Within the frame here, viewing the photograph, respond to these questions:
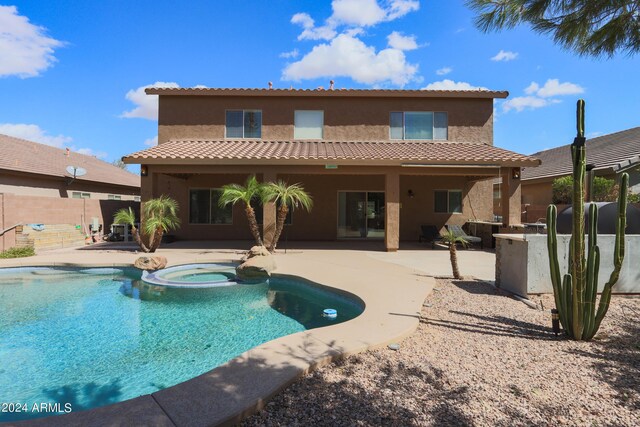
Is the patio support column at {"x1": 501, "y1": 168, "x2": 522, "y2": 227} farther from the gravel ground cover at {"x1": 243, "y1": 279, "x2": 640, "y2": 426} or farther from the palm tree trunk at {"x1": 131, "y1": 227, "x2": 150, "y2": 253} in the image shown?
the palm tree trunk at {"x1": 131, "y1": 227, "x2": 150, "y2": 253}

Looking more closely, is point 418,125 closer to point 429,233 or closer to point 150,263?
point 429,233

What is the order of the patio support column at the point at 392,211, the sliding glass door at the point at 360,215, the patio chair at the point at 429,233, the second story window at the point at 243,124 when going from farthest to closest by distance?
the sliding glass door at the point at 360,215
the second story window at the point at 243,124
the patio chair at the point at 429,233
the patio support column at the point at 392,211

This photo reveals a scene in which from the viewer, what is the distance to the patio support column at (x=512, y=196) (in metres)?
A: 13.2

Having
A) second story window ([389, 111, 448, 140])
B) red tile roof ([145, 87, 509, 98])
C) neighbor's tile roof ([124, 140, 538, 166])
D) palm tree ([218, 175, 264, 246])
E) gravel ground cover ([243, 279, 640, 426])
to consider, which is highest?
red tile roof ([145, 87, 509, 98])

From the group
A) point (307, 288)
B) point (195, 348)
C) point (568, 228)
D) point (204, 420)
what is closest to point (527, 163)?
point (568, 228)

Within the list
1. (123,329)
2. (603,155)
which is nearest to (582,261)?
(123,329)

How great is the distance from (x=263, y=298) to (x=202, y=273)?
3.12 meters

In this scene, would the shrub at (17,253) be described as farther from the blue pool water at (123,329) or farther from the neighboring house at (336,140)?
the neighboring house at (336,140)

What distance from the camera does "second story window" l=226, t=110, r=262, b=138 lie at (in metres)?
16.3

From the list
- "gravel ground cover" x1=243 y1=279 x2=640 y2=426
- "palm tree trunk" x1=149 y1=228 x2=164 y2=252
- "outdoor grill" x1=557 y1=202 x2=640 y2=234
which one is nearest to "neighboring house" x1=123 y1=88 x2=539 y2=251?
"palm tree trunk" x1=149 y1=228 x2=164 y2=252

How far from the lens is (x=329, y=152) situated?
45.3 feet

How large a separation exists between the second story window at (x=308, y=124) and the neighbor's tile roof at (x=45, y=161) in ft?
41.7

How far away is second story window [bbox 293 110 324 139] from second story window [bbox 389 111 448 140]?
131 inches

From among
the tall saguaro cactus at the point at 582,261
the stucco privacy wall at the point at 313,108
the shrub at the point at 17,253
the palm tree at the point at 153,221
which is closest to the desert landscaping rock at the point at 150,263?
the palm tree at the point at 153,221
